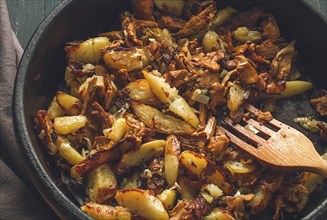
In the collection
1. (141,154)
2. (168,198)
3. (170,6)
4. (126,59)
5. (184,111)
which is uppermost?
(170,6)

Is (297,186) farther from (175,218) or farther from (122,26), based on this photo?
(122,26)

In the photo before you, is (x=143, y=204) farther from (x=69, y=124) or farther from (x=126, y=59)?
(x=126, y=59)

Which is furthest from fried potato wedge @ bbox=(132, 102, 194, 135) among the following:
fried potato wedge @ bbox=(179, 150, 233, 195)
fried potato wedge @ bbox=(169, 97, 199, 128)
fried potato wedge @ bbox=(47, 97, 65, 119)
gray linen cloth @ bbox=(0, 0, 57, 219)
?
gray linen cloth @ bbox=(0, 0, 57, 219)

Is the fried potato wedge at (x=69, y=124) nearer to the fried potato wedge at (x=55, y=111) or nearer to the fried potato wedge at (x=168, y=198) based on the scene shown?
the fried potato wedge at (x=55, y=111)

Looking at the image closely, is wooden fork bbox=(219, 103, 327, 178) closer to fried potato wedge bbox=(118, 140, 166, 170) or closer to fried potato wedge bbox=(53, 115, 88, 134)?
fried potato wedge bbox=(118, 140, 166, 170)

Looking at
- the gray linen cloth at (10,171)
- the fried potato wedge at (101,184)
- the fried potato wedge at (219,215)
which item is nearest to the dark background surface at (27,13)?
the gray linen cloth at (10,171)

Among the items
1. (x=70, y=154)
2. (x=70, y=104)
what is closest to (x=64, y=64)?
(x=70, y=104)
